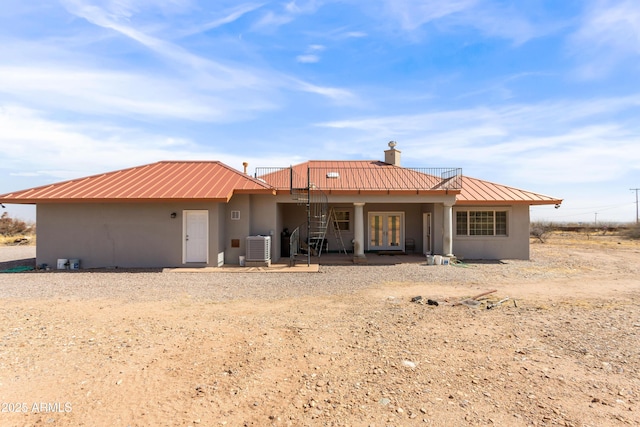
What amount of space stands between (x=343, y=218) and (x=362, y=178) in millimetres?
2194

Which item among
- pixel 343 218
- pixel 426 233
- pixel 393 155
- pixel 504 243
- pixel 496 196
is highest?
pixel 393 155

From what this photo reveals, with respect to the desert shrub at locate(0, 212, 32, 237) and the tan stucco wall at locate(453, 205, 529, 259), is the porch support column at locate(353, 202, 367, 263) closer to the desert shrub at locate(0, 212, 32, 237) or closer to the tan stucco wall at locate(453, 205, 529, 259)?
the tan stucco wall at locate(453, 205, 529, 259)

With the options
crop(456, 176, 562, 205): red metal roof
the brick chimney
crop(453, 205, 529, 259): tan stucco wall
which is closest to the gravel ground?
crop(453, 205, 529, 259): tan stucco wall

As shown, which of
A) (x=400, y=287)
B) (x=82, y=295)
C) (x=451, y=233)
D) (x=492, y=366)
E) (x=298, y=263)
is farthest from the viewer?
(x=451, y=233)

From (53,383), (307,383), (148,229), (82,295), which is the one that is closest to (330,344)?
(307,383)

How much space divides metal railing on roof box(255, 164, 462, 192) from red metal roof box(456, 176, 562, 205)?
97 centimetres

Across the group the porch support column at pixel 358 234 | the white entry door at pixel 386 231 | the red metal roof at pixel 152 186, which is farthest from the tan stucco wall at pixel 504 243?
the red metal roof at pixel 152 186

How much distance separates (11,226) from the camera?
1214 inches

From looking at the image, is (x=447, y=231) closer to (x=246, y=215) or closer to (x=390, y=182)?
(x=390, y=182)

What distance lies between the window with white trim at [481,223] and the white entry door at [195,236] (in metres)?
10.8

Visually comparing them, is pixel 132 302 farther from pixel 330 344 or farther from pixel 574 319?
pixel 574 319

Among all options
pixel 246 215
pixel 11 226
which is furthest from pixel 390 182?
pixel 11 226

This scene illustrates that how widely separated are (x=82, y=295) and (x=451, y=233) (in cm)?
1305

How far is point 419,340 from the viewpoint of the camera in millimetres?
5234
